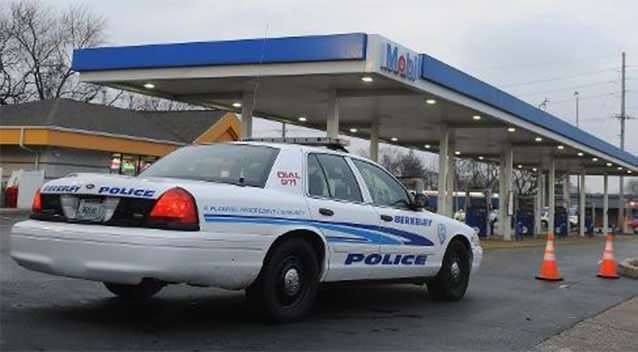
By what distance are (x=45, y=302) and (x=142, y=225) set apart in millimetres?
1800

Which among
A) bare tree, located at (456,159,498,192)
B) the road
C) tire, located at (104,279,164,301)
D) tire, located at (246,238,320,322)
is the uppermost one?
bare tree, located at (456,159,498,192)

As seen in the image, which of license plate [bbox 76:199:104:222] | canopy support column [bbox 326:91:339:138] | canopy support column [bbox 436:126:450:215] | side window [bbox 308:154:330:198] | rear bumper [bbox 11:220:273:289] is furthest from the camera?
canopy support column [bbox 436:126:450:215]

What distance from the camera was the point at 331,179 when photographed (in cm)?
755

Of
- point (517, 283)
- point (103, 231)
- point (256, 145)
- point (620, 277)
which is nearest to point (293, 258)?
point (256, 145)

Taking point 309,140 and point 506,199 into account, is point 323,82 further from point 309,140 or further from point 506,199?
point 506,199

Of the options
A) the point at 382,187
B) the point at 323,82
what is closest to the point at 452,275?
the point at 382,187

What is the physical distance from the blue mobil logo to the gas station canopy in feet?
0.07

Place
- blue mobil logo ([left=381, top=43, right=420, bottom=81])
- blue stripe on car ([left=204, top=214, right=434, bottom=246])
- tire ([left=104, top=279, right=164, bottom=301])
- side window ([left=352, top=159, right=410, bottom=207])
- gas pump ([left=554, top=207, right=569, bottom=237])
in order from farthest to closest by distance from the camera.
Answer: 1. gas pump ([left=554, top=207, right=569, bottom=237])
2. blue mobil logo ([left=381, top=43, right=420, bottom=81])
3. side window ([left=352, top=159, right=410, bottom=207])
4. tire ([left=104, top=279, right=164, bottom=301])
5. blue stripe on car ([left=204, top=214, right=434, bottom=246])

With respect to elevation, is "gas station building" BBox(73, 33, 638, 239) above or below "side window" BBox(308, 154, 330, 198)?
above

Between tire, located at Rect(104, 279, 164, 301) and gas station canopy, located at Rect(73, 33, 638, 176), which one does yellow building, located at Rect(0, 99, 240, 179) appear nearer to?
gas station canopy, located at Rect(73, 33, 638, 176)

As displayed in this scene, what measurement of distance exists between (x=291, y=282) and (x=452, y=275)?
2.98 m

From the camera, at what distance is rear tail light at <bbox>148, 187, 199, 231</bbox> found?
231 inches

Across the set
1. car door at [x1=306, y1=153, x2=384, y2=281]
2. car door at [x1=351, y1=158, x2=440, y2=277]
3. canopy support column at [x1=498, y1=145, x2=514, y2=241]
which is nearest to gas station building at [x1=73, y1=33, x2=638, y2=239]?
canopy support column at [x1=498, y1=145, x2=514, y2=241]

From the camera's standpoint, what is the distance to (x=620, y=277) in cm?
1394
